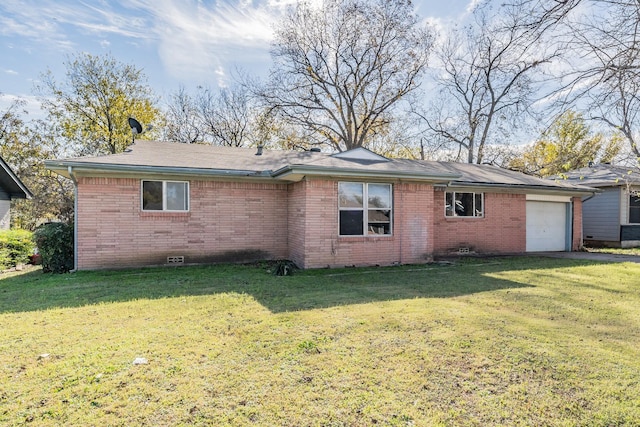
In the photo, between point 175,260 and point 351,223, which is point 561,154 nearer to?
point 351,223

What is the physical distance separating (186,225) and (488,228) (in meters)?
10.5

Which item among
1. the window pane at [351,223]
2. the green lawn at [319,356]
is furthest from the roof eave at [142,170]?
the green lawn at [319,356]

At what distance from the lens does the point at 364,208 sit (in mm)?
9609

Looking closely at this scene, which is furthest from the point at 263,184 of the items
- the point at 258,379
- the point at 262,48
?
the point at 262,48

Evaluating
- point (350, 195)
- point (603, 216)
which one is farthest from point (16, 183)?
point (603, 216)

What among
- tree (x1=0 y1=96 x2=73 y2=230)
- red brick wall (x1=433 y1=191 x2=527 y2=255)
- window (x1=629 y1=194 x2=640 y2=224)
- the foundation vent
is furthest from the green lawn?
tree (x1=0 y1=96 x2=73 y2=230)

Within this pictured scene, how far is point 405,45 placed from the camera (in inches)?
881

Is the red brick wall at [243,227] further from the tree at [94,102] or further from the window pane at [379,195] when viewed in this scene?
the tree at [94,102]

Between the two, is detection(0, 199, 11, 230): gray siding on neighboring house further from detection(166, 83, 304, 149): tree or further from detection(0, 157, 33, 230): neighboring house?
detection(166, 83, 304, 149): tree

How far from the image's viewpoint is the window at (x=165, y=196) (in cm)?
931

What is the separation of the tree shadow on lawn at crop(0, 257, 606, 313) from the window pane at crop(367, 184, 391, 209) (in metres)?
1.83

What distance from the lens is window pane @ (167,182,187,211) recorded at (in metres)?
9.53

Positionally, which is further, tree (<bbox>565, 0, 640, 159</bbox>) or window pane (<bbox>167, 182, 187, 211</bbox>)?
window pane (<bbox>167, 182, 187, 211</bbox>)

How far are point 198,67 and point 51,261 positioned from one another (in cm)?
1524
